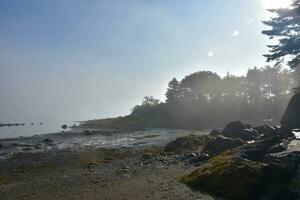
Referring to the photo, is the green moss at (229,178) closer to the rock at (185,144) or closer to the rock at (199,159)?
the rock at (199,159)

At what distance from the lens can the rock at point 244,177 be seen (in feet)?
49.5

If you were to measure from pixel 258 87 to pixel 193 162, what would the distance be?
100315 mm

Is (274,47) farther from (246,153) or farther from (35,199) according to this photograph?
(35,199)

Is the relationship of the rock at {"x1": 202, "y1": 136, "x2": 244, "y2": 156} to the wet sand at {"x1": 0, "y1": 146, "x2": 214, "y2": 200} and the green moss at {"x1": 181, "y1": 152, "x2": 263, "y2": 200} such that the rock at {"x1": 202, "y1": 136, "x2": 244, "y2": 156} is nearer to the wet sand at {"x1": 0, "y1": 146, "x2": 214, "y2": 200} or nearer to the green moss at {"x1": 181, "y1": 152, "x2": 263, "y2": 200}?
the wet sand at {"x1": 0, "y1": 146, "x2": 214, "y2": 200}

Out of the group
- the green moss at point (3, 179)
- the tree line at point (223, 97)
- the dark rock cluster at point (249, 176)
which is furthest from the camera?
the tree line at point (223, 97)

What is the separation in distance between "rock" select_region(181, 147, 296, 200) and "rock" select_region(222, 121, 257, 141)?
1901cm

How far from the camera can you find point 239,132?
3859 centimetres

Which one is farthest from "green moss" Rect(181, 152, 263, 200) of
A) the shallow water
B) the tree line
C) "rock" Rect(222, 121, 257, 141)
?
the tree line

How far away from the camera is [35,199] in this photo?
18.6 meters

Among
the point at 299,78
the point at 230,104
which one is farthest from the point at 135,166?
the point at 230,104

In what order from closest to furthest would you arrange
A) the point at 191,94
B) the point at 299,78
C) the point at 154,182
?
the point at 154,182
the point at 299,78
the point at 191,94

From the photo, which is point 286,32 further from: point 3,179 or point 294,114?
point 3,179

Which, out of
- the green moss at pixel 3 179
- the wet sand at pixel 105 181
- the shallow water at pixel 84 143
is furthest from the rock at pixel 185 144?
the green moss at pixel 3 179

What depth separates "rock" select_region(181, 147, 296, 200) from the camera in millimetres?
15086
